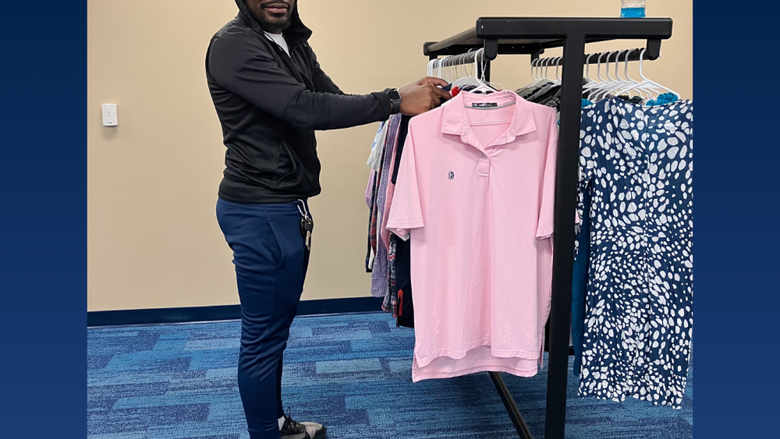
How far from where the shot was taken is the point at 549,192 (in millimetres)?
1590

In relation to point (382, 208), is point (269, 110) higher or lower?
higher

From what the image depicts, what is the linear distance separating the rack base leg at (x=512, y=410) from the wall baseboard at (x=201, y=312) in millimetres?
1121

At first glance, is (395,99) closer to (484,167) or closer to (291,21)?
(484,167)

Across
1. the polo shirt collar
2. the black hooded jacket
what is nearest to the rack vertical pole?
the polo shirt collar

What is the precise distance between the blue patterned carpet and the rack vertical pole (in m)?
0.55

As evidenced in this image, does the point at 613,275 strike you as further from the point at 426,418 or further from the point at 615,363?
the point at 426,418

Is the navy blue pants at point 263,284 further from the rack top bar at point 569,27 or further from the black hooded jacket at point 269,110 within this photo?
the rack top bar at point 569,27

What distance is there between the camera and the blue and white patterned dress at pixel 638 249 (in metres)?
1.49

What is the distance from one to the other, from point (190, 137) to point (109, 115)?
399 mm

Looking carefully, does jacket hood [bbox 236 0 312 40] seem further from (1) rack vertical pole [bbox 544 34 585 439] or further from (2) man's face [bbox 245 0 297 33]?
(1) rack vertical pole [bbox 544 34 585 439]

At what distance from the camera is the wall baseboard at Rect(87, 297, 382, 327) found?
3.19m

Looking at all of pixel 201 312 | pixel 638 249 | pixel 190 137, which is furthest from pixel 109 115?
pixel 638 249

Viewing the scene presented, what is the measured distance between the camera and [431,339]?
1.69 metres

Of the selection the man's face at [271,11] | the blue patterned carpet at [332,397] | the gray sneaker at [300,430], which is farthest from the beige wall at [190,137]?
the man's face at [271,11]
